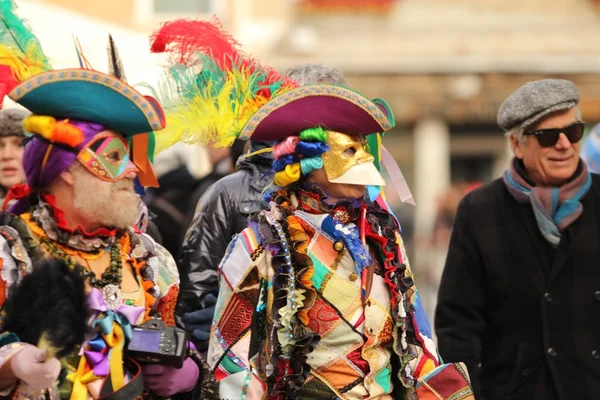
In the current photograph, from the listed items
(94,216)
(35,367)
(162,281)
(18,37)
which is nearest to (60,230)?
(94,216)

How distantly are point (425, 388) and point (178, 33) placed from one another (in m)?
1.78

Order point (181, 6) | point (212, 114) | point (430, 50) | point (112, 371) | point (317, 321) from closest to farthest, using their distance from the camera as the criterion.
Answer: point (112, 371)
point (317, 321)
point (212, 114)
point (430, 50)
point (181, 6)

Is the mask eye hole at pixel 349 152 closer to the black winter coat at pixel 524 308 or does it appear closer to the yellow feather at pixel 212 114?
the yellow feather at pixel 212 114

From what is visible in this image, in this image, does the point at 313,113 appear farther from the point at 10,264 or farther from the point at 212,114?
the point at 10,264

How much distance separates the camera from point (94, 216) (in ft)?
14.5

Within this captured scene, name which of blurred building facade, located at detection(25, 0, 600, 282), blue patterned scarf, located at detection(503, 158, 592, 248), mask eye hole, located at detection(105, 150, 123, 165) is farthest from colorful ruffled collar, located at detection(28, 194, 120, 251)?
blurred building facade, located at detection(25, 0, 600, 282)

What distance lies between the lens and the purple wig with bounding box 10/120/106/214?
441 cm

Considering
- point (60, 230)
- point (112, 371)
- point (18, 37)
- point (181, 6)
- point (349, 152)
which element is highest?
point (18, 37)

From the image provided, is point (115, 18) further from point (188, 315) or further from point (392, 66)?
point (188, 315)

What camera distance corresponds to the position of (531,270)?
5805 mm

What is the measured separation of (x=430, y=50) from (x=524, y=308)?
17721 millimetres

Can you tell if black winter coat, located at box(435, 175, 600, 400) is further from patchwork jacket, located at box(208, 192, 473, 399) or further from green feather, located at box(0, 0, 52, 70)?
green feather, located at box(0, 0, 52, 70)

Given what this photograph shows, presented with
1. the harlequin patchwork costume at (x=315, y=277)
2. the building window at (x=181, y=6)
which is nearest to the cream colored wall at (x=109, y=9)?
the building window at (x=181, y=6)

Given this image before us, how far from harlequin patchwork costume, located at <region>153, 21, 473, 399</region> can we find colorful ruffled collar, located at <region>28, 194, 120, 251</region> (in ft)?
1.80
